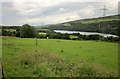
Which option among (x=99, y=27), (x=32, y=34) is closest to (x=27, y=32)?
(x=32, y=34)

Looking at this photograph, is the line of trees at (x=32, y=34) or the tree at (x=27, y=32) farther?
the line of trees at (x=32, y=34)

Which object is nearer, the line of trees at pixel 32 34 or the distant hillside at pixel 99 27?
the line of trees at pixel 32 34

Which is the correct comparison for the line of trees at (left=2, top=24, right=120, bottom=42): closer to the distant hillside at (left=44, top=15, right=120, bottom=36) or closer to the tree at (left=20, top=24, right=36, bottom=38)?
the tree at (left=20, top=24, right=36, bottom=38)

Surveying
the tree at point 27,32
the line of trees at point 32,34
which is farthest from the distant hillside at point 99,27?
the tree at point 27,32

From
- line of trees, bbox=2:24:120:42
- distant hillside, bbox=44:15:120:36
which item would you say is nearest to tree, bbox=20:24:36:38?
line of trees, bbox=2:24:120:42

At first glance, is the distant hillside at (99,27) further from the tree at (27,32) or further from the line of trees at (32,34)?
the tree at (27,32)

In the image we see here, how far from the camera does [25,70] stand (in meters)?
12.8

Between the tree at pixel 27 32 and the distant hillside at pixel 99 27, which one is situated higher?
the distant hillside at pixel 99 27

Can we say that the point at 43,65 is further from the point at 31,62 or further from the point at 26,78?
the point at 26,78

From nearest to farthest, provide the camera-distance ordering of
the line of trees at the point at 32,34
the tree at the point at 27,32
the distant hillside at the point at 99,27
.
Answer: the tree at the point at 27,32 → the line of trees at the point at 32,34 → the distant hillside at the point at 99,27

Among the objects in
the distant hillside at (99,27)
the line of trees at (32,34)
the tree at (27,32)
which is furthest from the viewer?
the distant hillside at (99,27)

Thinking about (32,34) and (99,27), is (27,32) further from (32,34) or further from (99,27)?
(99,27)

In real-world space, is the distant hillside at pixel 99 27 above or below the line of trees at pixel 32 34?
above

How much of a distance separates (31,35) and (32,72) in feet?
82.9
